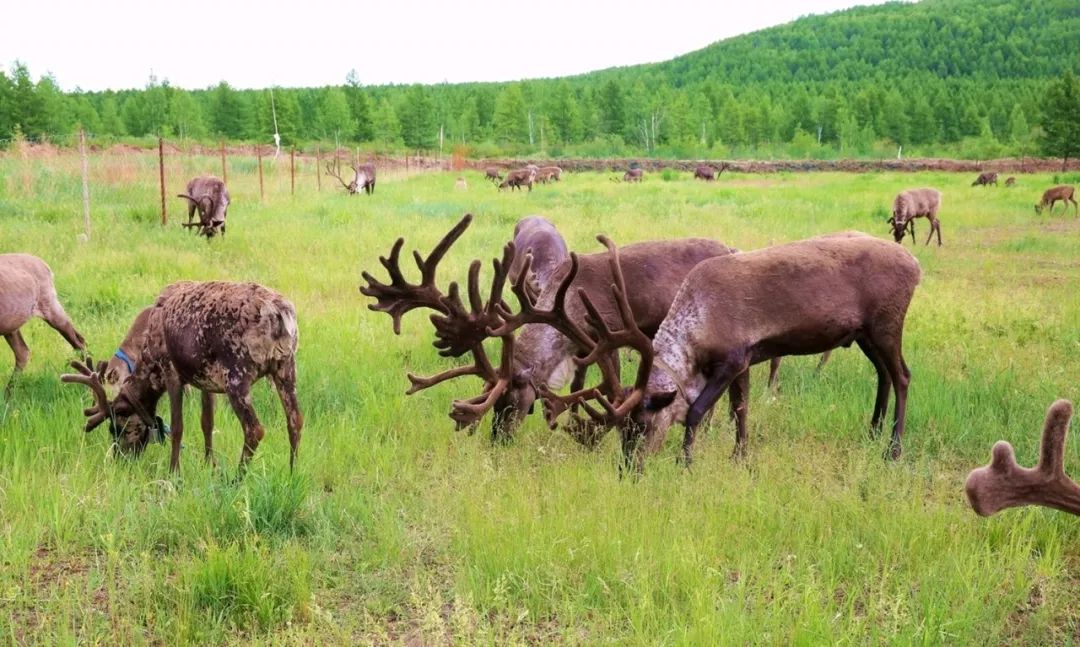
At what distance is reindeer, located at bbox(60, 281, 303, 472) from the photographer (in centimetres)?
510

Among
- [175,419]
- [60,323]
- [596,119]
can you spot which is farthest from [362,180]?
[596,119]

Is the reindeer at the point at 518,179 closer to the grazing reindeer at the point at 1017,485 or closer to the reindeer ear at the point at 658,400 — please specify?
the reindeer ear at the point at 658,400

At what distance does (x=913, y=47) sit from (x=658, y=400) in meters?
171

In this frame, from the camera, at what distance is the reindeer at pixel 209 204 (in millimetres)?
14891

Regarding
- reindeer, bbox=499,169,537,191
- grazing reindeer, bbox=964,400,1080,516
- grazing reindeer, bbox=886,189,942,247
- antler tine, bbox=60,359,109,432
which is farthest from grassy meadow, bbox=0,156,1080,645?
reindeer, bbox=499,169,537,191

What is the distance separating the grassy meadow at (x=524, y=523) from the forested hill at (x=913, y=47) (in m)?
138

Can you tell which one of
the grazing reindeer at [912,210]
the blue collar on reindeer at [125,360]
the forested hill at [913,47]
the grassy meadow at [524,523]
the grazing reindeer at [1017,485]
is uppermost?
the forested hill at [913,47]

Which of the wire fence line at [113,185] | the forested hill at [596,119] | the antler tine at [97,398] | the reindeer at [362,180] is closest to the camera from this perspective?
the antler tine at [97,398]

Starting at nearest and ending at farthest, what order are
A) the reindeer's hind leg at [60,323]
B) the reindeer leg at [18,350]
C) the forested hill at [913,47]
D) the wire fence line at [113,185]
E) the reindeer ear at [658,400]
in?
1. the reindeer ear at [658,400]
2. the reindeer leg at [18,350]
3. the reindeer's hind leg at [60,323]
4. the wire fence line at [113,185]
5. the forested hill at [913,47]

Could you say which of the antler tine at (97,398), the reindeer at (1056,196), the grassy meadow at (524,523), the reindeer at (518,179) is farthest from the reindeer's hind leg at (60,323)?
the reindeer at (518,179)

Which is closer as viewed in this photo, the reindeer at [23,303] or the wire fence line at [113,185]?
the reindeer at [23,303]

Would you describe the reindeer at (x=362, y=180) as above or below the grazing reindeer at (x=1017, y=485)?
above

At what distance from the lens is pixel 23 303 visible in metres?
7.33

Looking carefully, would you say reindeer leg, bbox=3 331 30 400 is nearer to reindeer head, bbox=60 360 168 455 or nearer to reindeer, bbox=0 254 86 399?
reindeer, bbox=0 254 86 399
